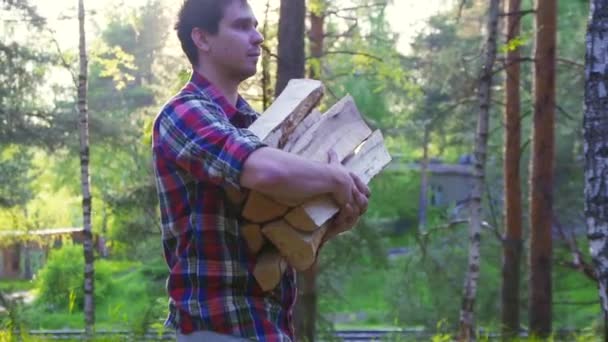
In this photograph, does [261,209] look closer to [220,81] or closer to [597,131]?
[220,81]

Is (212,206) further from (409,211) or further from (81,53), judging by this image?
(409,211)

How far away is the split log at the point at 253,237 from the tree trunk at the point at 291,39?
259 inches

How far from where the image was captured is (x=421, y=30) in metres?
28.5

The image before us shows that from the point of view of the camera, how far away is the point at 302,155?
287cm

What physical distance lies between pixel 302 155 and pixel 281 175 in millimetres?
402

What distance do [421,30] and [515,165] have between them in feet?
39.7

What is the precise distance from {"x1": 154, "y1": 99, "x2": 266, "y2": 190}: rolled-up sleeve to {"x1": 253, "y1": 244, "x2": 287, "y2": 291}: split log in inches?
10.6

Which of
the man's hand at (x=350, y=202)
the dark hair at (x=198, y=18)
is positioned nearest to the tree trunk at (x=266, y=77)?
the dark hair at (x=198, y=18)

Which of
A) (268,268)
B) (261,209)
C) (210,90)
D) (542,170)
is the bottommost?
(268,268)

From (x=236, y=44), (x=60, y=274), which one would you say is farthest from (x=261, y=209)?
(x=60, y=274)

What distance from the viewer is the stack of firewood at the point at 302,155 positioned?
2646mm

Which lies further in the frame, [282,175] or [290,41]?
[290,41]

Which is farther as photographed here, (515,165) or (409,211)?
(409,211)

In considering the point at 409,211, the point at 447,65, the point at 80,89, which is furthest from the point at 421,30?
the point at 409,211
